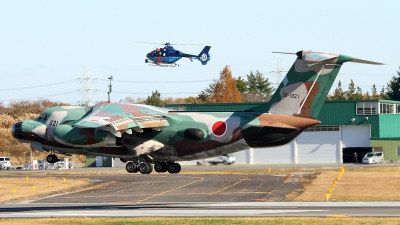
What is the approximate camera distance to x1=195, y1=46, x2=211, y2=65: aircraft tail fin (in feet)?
277

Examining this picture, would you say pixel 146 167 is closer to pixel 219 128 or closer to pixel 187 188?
pixel 219 128

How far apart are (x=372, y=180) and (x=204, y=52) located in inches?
1060

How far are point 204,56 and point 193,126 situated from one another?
45.7 metres

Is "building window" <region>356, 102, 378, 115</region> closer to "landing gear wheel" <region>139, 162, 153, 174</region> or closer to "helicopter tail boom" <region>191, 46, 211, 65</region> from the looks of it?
"helicopter tail boom" <region>191, 46, 211, 65</region>

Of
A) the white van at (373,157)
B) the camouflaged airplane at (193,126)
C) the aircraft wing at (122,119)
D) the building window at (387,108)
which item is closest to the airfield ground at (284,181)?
the white van at (373,157)

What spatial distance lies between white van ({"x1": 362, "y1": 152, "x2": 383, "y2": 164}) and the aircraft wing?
60.2 metres

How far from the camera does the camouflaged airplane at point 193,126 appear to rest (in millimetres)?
39625

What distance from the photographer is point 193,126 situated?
40.9 metres

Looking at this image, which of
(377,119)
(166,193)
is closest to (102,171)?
(166,193)

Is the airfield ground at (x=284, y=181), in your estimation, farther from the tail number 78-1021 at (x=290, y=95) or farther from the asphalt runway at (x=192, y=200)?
the tail number 78-1021 at (x=290, y=95)

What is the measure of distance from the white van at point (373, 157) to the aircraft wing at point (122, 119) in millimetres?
60218

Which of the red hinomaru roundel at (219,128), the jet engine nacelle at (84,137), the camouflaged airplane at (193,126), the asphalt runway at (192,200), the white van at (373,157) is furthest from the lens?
the white van at (373,157)

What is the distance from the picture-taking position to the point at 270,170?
291 feet

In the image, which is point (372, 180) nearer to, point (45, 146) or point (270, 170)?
point (270, 170)
